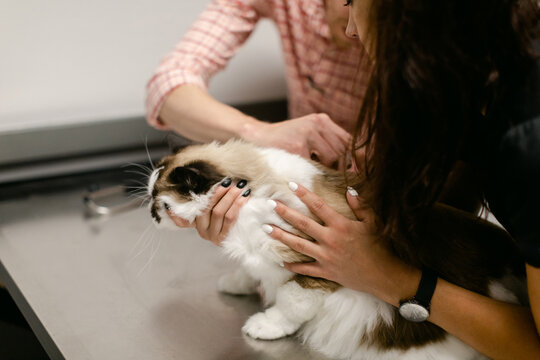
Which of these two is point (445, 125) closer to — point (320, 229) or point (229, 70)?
point (320, 229)

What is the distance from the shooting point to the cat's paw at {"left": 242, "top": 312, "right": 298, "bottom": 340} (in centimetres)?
→ 93

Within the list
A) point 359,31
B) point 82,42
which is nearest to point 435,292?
point 359,31

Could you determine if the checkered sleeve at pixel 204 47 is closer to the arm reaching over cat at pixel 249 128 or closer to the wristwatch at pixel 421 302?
the arm reaching over cat at pixel 249 128

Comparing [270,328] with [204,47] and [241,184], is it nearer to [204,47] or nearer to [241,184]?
[241,184]

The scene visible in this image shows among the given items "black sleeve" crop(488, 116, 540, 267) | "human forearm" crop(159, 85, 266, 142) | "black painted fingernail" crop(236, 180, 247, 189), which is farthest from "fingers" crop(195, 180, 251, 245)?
"black sleeve" crop(488, 116, 540, 267)

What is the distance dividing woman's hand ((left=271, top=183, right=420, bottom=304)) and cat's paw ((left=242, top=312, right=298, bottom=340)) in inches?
4.5

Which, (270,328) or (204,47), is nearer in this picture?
(270,328)

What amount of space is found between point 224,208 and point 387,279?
0.31 m

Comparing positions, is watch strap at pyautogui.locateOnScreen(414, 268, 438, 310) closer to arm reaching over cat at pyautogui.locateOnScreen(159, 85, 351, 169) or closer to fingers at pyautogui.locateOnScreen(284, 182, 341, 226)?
fingers at pyautogui.locateOnScreen(284, 182, 341, 226)

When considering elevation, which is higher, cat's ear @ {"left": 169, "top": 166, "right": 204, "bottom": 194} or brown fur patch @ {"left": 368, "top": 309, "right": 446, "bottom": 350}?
cat's ear @ {"left": 169, "top": 166, "right": 204, "bottom": 194}

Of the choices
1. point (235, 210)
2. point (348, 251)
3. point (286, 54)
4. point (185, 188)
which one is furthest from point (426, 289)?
point (286, 54)

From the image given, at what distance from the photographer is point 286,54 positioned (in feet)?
4.60

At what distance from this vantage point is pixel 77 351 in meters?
0.88

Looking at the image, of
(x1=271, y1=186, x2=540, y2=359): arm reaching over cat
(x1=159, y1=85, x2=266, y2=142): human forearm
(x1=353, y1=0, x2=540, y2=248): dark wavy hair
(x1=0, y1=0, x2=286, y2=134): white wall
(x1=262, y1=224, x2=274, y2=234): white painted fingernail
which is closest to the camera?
(x1=353, y1=0, x2=540, y2=248): dark wavy hair
